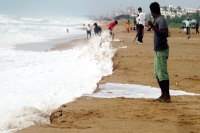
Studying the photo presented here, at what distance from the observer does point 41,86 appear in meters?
8.62

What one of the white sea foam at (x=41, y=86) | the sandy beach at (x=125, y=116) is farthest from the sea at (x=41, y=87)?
the sandy beach at (x=125, y=116)

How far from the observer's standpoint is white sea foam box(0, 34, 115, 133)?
4.55 m

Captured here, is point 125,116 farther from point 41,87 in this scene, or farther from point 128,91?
point 41,87

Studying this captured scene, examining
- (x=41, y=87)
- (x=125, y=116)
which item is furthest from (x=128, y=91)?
(x=41, y=87)

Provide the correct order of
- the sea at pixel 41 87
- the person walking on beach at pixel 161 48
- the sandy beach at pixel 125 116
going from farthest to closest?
the person walking on beach at pixel 161 48, the sea at pixel 41 87, the sandy beach at pixel 125 116

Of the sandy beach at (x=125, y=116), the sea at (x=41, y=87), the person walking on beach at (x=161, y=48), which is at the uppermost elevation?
the person walking on beach at (x=161, y=48)

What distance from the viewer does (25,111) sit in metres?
4.65

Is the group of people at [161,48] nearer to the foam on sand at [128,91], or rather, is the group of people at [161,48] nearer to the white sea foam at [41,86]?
the foam on sand at [128,91]

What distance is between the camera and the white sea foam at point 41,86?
4.55 metres

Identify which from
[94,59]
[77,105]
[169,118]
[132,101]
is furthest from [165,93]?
[94,59]

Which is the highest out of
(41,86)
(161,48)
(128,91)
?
(161,48)

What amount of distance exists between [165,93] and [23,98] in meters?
3.39

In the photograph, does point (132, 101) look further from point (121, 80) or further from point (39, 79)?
point (39, 79)

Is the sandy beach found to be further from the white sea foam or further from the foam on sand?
the white sea foam
